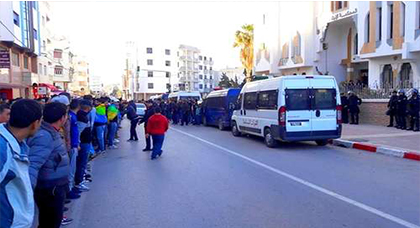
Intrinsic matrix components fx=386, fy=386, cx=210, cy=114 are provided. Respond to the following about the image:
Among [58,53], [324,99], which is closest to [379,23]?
[324,99]

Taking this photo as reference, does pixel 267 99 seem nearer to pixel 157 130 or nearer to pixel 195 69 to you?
pixel 157 130

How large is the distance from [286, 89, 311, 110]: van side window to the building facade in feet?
57.6

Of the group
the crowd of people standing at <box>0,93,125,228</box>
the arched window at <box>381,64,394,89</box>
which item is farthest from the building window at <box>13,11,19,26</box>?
the arched window at <box>381,64,394,89</box>

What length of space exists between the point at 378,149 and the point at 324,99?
7.15 ft

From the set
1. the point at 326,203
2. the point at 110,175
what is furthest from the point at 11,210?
the point at 110,175

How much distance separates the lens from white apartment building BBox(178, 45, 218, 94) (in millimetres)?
102062

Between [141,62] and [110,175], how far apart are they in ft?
289

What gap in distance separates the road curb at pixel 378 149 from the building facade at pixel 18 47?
18.7 metres

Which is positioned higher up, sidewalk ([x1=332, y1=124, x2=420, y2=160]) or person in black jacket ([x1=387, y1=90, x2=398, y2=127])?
person in black jacket ([x1=387, y1=90, x2=398, y2=127])

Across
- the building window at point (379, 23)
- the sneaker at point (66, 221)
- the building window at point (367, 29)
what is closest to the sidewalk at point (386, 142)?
the sneaker at point (66, 221)

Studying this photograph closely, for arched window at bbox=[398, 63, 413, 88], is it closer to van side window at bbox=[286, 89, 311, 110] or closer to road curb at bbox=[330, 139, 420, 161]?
road curb at bbox=[330, 139, 420, 161]

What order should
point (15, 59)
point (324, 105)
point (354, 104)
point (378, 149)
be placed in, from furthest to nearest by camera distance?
point (15, 59) → point (354, 104) → point (324, 105) → point (378, 149)

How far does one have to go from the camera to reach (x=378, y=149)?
11.6m

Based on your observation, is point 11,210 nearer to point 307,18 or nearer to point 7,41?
point 7,41
